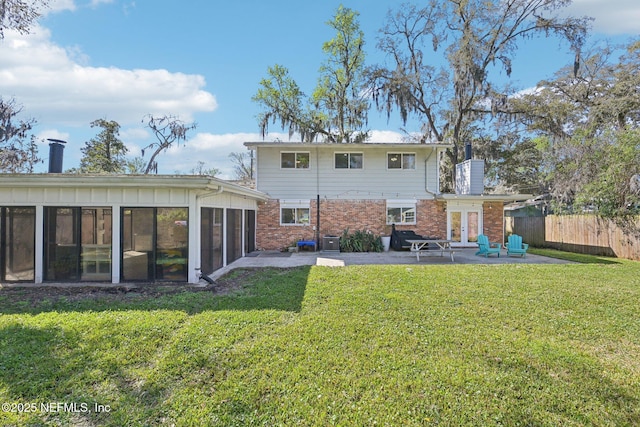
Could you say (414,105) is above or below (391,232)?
above

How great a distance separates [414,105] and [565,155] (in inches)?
311

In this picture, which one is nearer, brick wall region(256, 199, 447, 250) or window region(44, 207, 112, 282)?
window region(44, 207, 112, 282)

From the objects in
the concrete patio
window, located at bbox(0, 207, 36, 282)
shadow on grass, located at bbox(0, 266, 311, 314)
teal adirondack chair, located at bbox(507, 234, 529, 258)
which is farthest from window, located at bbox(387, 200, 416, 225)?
window, located at bbox(0, 207, 36, 282)

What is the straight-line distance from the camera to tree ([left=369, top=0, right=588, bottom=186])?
55.3 feet

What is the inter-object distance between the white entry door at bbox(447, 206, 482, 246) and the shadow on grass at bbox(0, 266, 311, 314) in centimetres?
950

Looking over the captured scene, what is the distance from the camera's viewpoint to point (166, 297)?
6.17m

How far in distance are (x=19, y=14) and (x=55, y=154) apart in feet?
10.8

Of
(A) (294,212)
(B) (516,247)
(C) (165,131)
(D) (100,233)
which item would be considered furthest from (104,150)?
(B) (516,247)

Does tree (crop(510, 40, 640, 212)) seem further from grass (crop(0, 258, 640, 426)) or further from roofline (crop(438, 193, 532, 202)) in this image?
grass (crop(0, 258, 640, 426))

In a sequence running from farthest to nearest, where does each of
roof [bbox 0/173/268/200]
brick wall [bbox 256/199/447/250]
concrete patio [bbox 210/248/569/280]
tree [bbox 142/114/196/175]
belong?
tree [bbox 142/114/196/175], brick wall [bbox 256/199/447/250], concrete patio [bbox 210/248/569/280], roof [bbox 0/173/268/200]

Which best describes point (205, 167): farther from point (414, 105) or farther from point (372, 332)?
point (372, 332)

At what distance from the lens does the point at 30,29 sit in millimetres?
7895

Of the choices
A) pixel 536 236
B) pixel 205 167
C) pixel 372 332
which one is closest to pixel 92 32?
pixel 372 332

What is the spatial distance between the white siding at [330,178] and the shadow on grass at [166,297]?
7176mm
